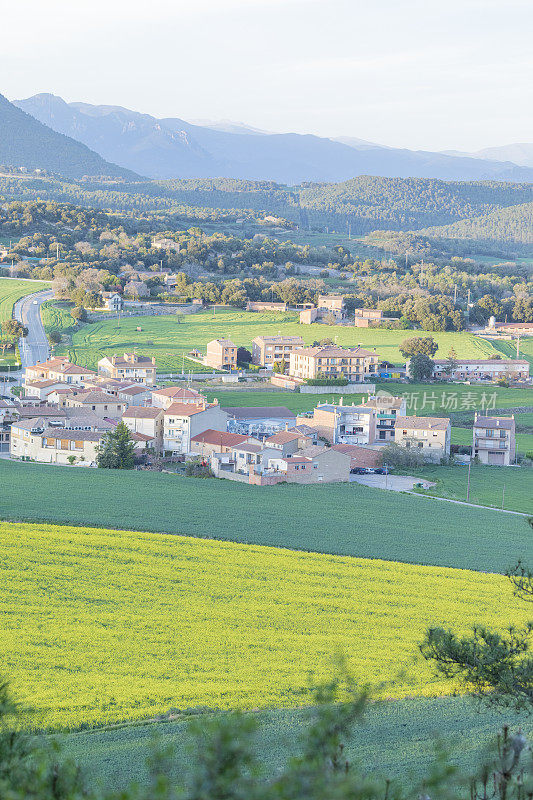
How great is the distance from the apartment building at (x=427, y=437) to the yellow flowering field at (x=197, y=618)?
15386 millimetres

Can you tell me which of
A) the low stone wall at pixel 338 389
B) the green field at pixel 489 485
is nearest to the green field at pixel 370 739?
the green field at pixel 489 485

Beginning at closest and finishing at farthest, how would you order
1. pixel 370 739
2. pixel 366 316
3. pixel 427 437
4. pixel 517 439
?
pixel 370 739 < pixel 427 437 < pixel 517 439 < pixel 366 316

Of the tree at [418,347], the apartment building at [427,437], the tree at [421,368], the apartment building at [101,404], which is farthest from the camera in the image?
the tree at [418,347]

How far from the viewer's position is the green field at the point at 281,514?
22.0 m

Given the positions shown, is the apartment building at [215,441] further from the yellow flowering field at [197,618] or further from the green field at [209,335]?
the green field at [209,335]

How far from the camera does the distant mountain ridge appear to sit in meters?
181

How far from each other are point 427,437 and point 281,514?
12413mm

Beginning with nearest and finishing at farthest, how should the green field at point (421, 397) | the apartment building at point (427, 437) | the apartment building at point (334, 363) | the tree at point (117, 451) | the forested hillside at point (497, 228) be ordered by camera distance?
the tree at point (117, 451) < the apartment building at point (427, 437) < the green field at point (421, 397) < the apartment building at point (334, 363) < the forested hillside at point (497, 228)

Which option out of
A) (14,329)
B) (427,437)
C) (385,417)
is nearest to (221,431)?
(385,417)

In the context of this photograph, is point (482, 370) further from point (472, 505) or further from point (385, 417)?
point (472, 505)

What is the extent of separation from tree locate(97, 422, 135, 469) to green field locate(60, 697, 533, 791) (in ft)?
64.6

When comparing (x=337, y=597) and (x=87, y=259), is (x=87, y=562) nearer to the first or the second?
(x=337, y=597)

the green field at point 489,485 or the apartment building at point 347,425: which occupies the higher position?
the apartment building at point 347,425

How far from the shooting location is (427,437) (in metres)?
35.8
